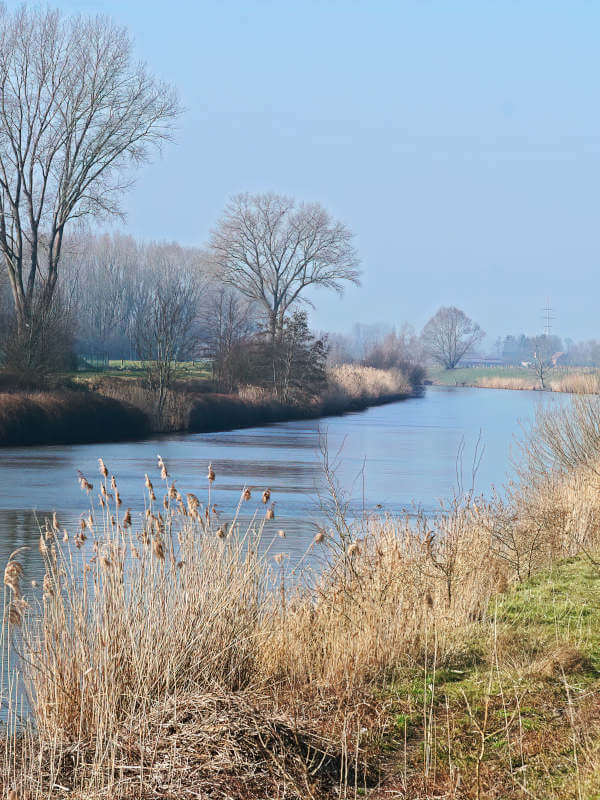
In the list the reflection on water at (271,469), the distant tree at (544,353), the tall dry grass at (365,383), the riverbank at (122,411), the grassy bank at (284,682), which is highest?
the distant tree at (544,353)

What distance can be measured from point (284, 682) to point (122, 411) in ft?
96.5

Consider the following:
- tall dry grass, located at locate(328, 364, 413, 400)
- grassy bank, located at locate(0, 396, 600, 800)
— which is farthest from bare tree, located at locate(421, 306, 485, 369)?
grassy bank, located at locate(0, 396, 600, 800)

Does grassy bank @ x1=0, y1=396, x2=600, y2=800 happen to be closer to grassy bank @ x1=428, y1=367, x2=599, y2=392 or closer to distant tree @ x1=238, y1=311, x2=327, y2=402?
distant tree @ x1=238, y1=311, x2=327, y2=402

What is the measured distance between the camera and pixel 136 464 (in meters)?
25.6

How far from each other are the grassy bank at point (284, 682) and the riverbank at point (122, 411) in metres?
24.4

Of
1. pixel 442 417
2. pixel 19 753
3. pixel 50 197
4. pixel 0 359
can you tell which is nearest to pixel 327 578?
pixel 19 753

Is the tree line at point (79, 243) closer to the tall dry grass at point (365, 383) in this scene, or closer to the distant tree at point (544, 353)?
the tall dry grass at point (365, 383)

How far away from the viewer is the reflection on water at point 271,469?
A: 17.4m

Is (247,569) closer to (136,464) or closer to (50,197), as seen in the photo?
(136,464)

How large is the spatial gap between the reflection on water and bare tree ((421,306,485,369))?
98668 mm

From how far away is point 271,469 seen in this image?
25219mm

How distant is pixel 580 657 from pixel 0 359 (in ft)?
113

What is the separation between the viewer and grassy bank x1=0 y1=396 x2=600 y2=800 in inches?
189

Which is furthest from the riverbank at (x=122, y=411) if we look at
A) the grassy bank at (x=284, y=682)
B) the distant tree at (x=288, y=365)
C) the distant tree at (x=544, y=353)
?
the distant tree at (x=544, y=353)
